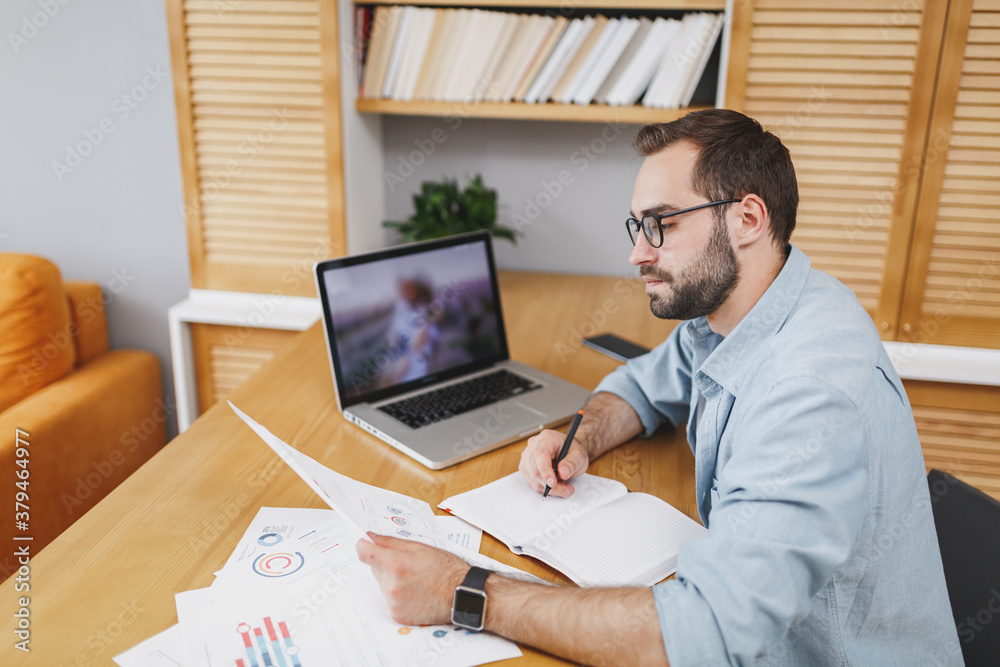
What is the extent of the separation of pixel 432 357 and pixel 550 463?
0.47 metres

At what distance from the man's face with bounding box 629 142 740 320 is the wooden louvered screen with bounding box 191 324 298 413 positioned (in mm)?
1415

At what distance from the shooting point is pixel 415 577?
3.01ft

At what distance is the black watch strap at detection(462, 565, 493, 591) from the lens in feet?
2.99

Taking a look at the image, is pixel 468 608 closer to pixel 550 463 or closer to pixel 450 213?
pixel 550 463

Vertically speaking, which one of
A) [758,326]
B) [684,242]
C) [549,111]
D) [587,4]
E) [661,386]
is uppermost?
[587,4]

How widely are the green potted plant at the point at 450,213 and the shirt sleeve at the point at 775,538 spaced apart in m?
1.44

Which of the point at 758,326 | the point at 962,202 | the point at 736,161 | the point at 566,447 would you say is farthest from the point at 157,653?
the point at 962,202

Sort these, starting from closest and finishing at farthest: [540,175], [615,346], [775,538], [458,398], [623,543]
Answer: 1. [775,538]
2. [623,543]
3. [458,398]
4. [615,346]
5. [540,175]

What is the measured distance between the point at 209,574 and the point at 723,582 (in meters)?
0.65

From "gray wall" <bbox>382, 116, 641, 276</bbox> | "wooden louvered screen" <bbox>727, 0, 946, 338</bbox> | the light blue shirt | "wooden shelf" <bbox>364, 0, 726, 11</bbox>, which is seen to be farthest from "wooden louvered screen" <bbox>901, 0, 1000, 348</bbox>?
the light blue shirt

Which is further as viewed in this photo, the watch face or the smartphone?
the smartphone

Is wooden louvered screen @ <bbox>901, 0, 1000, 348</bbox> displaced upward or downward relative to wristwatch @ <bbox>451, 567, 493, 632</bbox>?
upward

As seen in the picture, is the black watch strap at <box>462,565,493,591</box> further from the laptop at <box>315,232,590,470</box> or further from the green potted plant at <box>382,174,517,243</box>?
the green potted plant at <box>382,174,517,243</box>

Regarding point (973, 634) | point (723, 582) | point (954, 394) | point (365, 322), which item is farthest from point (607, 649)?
point (954, 394)
